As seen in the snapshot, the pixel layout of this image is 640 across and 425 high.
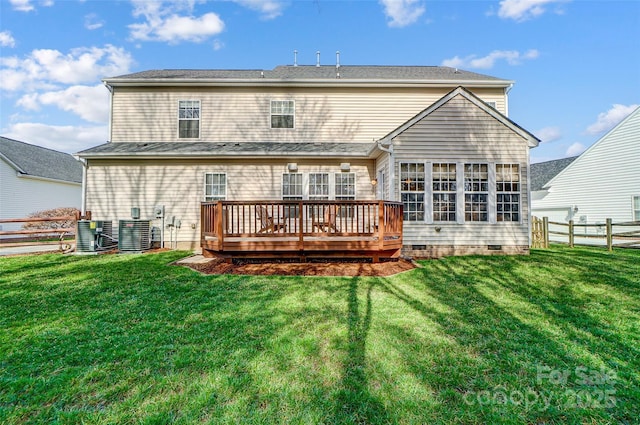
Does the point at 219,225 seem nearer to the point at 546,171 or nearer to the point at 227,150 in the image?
the point at 227,150

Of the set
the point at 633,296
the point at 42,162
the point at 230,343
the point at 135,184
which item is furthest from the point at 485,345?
the point at 42,162

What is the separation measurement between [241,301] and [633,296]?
21.7 feet

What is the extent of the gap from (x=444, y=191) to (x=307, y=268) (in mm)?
4867

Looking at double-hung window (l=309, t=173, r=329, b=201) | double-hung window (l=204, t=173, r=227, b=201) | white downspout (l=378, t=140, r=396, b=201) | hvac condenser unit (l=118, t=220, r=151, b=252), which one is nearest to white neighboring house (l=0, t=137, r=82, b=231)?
hvac condenser unit (l=118, t=220, r=151, b=252)

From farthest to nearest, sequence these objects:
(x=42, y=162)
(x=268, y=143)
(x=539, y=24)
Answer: (x=42, y=162) → (x=539, y=24) → (x=268, y=143)

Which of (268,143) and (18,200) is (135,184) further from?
(18,200)

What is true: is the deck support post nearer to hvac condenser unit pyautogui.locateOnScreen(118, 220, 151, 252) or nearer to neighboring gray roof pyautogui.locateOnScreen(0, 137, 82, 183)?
hvac condenser unit pyautogui.locateOnScreen(118, 220, 151, 252)

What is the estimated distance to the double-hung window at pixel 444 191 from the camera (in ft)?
28.8

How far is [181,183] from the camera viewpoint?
1042 cm

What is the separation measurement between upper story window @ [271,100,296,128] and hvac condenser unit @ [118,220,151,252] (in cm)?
599

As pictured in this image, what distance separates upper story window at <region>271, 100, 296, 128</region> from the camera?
11.5 m

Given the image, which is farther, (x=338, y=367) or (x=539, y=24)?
(x=539, y=24)

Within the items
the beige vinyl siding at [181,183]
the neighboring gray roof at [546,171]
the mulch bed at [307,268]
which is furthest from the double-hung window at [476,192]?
the neighboring gray roof at [546,171]

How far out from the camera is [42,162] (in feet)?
66.7
